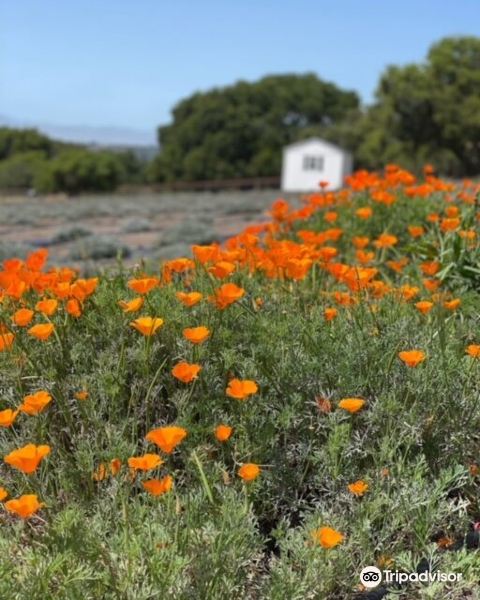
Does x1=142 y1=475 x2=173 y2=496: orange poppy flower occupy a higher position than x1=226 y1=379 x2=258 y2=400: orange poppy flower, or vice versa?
x1=226 y1=379 x2=258 y2=400: orange poppy flower

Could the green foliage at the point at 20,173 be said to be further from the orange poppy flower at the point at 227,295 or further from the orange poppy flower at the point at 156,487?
the orange poppy flower at the point at 156,487

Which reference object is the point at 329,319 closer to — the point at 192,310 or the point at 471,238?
the point at 192,310

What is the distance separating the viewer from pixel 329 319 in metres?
2.52

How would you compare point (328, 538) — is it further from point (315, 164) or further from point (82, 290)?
point (315, 164)

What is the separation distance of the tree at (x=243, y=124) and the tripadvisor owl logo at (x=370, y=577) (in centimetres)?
5806

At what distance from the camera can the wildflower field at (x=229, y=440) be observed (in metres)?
1.72

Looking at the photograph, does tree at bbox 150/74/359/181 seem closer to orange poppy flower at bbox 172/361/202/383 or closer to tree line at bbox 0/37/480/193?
tree line at bbox 0/37/480/193

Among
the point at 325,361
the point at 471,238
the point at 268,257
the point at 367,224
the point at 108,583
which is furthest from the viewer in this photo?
the point at 367,224

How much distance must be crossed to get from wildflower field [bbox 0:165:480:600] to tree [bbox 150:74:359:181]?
57349 millimetres

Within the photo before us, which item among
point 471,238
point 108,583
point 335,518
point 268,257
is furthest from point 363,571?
point 471,238

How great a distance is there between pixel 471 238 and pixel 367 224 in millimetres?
1305

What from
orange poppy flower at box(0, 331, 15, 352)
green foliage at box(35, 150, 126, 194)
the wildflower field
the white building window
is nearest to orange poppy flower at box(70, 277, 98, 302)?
the wildflower field

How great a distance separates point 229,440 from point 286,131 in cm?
6524

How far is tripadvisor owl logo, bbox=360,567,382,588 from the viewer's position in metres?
1.87
